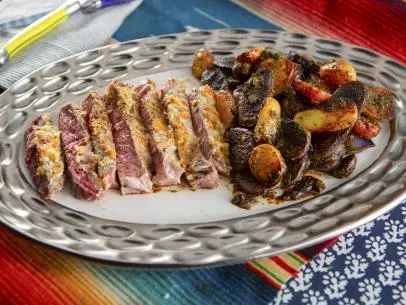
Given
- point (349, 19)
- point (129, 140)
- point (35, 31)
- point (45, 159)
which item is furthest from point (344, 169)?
point (35, 31)

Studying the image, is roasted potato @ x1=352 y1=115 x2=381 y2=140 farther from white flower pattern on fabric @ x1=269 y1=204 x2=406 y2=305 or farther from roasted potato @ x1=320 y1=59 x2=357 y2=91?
white flower pattern on fabric @ x1=269 y1=204 x2=406 y2=305

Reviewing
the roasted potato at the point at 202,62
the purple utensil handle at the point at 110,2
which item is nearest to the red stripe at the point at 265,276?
the roasted potato at the point at 202,62

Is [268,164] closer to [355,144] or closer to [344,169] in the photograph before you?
[344,169]

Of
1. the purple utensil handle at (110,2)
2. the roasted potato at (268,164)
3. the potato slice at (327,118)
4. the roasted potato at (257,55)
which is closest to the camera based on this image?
the roasted potato at (268,164)

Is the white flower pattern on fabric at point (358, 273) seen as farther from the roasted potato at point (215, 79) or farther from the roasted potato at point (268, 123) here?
the roasted potato at point (215, 79)

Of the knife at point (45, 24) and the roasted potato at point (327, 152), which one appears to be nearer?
the roasted potato at point (327, 152)

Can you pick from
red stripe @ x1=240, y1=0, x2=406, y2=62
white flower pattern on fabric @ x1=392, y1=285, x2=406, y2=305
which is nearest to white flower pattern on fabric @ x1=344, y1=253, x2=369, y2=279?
white flower pattern on fabric @ x1=392, y1=285, x2=406, y2=305
